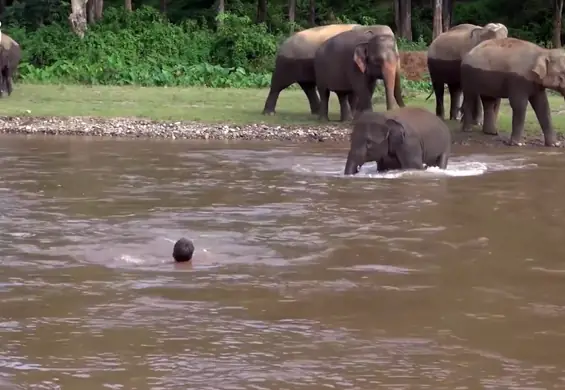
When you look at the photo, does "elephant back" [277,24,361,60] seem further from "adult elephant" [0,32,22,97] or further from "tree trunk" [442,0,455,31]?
"tree trunk" [442,0,455,31]

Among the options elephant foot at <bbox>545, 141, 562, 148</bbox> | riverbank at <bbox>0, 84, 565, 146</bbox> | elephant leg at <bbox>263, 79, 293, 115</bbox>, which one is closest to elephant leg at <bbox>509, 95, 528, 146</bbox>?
riverbank at <bbox>0, 84, 565, 146</bbox>

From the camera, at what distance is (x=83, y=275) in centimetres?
871

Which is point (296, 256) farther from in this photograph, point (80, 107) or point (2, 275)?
point (80, 107)

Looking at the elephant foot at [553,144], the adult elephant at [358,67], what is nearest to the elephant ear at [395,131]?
the elephant foot at [553,144]

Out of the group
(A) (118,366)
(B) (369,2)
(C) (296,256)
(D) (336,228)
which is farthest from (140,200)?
(B) (369,2)

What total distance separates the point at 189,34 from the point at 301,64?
12.2 metres

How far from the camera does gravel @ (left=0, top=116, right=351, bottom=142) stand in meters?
19.8

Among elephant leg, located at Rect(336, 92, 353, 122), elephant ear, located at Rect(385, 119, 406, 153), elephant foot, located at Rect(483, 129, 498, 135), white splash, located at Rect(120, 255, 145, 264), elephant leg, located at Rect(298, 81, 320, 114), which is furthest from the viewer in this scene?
elephant leg, located at Rect(298, 81, 320, 114)

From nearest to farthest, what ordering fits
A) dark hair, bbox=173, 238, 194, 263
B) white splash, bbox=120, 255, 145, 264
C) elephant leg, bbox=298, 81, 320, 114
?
dark hair, bbox=173, 238, 194, 263 → white splash, bbox=120, 255, 145, 264 → elephant leg, bbox=298, 81, 320, 114

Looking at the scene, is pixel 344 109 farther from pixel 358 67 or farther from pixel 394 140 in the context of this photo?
pixel 394 140

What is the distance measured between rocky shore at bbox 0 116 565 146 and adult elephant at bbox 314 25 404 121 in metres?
0.69

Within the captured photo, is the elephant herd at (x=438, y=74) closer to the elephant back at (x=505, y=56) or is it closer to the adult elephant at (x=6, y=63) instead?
the elephant back at (x=505, y=56)

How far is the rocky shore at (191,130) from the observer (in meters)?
19.7

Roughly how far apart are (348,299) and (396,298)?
0.32 meters
